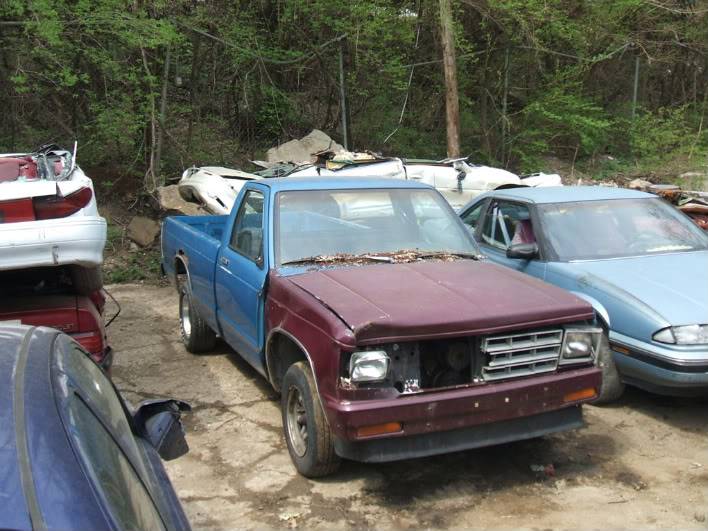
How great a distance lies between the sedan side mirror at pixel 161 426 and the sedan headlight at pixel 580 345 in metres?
2.34

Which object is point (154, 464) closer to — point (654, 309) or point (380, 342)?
point (380, 342)

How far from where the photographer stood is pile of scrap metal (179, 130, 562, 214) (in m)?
10.3

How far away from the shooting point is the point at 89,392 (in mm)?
2086

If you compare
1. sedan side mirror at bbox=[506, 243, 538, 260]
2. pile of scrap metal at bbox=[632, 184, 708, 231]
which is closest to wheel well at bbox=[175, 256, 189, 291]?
sedan side mirror at bbox=[506, 243, 538, 260]

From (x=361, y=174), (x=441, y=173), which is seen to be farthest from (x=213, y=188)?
(x=441, y=173)

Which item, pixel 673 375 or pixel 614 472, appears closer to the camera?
pixel 614 472

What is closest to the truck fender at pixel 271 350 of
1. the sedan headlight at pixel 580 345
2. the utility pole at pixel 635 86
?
the sedan headlight at pixel 580 345

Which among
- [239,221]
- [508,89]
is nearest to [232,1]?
[508,89]

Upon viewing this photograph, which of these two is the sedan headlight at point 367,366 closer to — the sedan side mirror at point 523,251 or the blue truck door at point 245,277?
the blue truck door at point 245,277

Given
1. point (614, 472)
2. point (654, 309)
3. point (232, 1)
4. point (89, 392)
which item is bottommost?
point (614, 472)

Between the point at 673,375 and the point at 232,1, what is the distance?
12703 millimetres

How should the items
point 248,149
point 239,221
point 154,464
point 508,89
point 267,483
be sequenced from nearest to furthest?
1. point 154,464
2. point 267,483
3. point 239,221
4. point 248,149
5. point 508,89

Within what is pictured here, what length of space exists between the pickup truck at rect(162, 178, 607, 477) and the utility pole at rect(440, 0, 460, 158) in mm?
9008

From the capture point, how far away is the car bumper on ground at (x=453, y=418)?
353 cm
